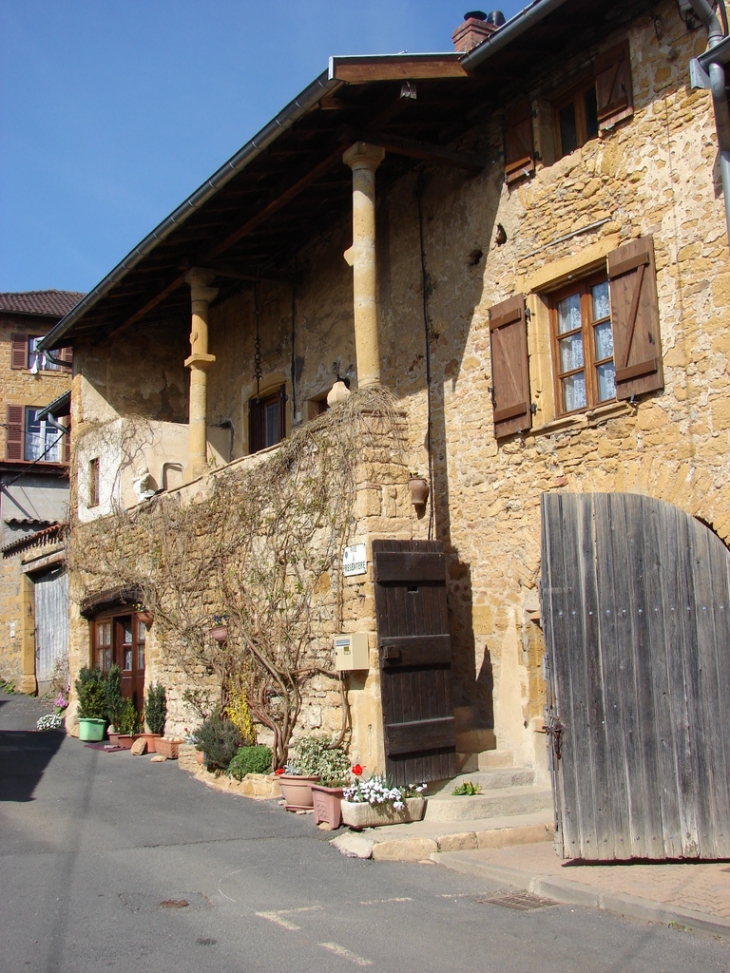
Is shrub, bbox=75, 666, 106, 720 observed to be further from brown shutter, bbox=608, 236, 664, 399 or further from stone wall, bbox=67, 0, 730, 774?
brown shutter, bbox=608, 236, 664, 399

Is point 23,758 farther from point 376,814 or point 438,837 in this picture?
point 438,837

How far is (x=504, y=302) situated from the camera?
900cm

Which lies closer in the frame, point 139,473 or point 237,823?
point 237,823

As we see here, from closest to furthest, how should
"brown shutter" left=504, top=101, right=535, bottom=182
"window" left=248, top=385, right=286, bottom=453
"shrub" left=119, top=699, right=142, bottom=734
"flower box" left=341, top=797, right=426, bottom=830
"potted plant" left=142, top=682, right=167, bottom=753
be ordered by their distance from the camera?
"flower box" left=341, top=797, right=426, bottom=830
"brown shutter" left=504, top=101, right=535, bottom=182
"potted plant" left=142, top=682, right=167, bottom=753
"shrub" left=119, top=699, right=142, bottom=734
"window" left=248, top=385, right=286, bottom=453

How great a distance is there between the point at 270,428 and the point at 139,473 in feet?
6.32

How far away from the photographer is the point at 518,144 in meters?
9.13

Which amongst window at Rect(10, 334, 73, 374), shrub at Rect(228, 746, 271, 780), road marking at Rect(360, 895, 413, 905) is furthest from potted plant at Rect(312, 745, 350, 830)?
window at Rect(10, 334, 73, 374)

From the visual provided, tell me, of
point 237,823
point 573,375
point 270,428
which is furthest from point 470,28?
point 237,823

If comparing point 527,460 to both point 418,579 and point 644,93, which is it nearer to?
point 418,579

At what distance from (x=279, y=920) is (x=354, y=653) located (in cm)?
298

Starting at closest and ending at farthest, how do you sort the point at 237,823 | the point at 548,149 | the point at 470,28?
the point at 237,823 → the point at 548,149 → the point at 470,28

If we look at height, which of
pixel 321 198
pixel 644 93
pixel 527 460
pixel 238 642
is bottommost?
pixel 238 642

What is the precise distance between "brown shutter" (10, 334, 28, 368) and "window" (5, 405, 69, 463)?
115cm

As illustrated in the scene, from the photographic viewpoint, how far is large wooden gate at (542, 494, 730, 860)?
6090mm
